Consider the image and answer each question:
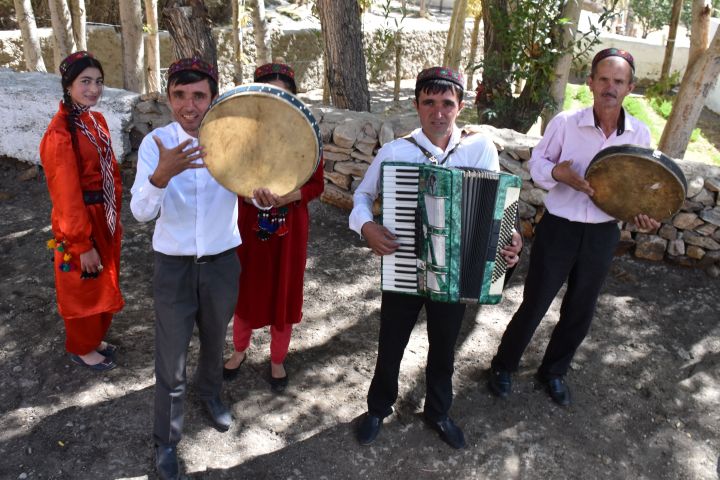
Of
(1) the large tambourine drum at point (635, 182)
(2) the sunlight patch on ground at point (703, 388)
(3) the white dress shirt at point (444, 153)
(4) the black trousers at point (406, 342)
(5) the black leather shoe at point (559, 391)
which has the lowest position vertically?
(2) the sunlight patch on ground at point (703, 388)

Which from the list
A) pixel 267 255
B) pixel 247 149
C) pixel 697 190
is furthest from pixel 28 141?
pixel 697 190

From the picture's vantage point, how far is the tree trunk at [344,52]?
5.89 meters

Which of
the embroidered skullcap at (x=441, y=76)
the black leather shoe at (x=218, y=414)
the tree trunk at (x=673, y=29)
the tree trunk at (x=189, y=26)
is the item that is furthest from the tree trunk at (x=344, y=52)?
the tree trunk at (x=673, y=29)

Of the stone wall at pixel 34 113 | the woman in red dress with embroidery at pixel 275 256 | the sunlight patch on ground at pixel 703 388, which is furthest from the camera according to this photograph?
the stone wall at pixel 34 113

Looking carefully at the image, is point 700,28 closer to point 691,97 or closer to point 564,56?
point 691,97

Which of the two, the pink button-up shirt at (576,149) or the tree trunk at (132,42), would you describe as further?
the tree trunk at (132,42)

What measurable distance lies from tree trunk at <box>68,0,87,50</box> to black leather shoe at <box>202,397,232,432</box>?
8.01 metres

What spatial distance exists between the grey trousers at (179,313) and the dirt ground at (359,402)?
40cm

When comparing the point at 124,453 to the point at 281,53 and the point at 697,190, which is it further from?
the point at 281,53

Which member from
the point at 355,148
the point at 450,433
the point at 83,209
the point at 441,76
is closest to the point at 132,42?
the point at 355,148

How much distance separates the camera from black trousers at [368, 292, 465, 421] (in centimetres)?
294

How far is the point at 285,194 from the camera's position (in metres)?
2.63

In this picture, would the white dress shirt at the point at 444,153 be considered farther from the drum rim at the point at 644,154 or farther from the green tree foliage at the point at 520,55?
the green tree foliage at the point at 520,55

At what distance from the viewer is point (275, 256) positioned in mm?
3299
